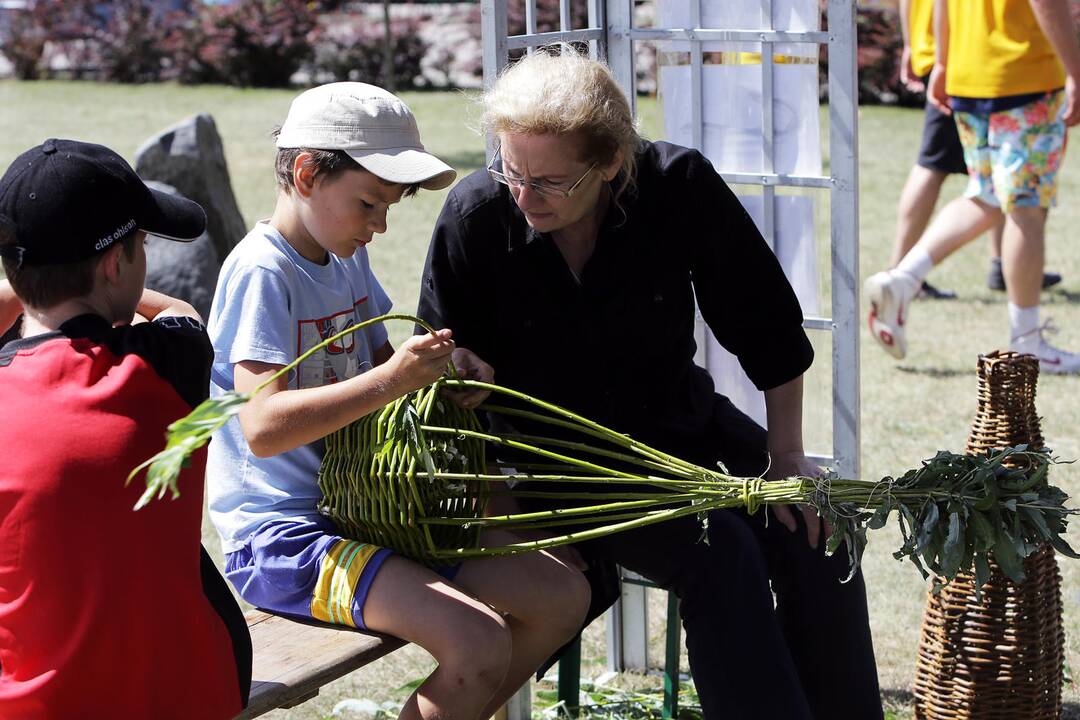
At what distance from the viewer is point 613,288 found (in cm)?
268

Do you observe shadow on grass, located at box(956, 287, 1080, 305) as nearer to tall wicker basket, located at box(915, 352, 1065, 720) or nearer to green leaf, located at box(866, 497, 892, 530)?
tall wicker basket, located at box(915, 352, 1065, 720)

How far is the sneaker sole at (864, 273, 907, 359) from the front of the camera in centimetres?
555

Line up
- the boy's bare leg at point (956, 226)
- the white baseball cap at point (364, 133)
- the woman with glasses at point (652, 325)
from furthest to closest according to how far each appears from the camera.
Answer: the boy's bare leg at point (956, 226), the woman with glasses at point (652, 325), the white baseball cap at point (364, 133)

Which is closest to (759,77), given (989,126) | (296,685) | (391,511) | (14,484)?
(391,511)

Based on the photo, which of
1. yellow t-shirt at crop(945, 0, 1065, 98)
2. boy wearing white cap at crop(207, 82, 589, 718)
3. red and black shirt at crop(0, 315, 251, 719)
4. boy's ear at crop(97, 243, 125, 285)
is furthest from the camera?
yellow t-shirt at crop(945, 0, 1065, 98)

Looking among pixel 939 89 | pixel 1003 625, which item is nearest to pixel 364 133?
pixel 1003 625

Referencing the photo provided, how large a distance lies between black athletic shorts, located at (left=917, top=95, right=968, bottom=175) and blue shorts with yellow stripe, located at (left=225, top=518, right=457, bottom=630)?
465 cm

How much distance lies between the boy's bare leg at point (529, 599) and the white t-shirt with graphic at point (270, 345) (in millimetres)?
330

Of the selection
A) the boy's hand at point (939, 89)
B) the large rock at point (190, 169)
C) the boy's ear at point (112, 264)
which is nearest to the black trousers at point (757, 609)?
the boy's ear at point (112, 264)

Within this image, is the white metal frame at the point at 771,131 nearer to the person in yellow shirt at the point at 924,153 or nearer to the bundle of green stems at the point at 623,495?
the bundle of green stems at the point at 623,495

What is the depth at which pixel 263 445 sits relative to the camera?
221 centimetres

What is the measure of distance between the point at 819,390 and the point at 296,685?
1578 millimetres

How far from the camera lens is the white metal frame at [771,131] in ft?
9.53

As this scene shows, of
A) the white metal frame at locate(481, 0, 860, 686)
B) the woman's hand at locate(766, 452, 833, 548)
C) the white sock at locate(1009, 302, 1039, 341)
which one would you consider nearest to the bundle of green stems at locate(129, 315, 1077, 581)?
the woman's hand at locate(766, 452, 833, 548)
